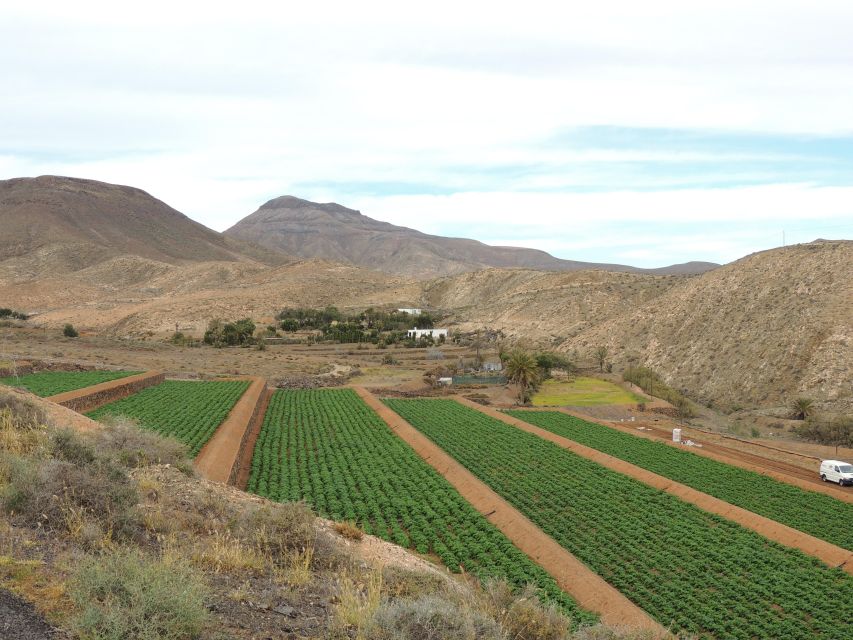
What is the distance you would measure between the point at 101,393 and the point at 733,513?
31858 millimetres

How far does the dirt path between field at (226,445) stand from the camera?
67.7 ft

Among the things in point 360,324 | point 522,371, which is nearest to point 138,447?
point 522,371

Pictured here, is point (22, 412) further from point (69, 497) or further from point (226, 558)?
point (226, 558)

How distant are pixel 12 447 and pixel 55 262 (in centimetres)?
17598

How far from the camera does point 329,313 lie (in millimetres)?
112750

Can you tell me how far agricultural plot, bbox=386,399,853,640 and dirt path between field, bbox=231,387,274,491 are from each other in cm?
910

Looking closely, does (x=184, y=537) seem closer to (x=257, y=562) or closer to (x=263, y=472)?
(x=257, y=562)

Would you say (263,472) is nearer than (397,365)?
Yes

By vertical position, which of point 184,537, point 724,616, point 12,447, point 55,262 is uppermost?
point 55,262

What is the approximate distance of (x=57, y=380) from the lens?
4216cm

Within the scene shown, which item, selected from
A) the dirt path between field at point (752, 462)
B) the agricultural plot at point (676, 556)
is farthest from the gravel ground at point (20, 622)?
the dirt path between field at point (752, 462)

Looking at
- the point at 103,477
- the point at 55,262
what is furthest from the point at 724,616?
the point at 55,262

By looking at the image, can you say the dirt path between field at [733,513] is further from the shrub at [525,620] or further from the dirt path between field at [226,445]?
the dirt path between field at [226,445]

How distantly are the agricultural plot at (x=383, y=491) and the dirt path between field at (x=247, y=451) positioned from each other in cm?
31
